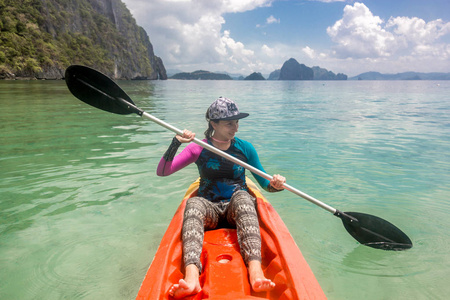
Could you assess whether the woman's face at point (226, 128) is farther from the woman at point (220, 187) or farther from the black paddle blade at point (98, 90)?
the black paddle blade at point (98, 90)

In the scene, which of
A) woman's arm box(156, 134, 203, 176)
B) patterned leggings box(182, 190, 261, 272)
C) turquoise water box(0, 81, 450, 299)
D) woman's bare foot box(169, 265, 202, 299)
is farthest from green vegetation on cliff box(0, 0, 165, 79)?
woman's bare foot box(169, 265, 202, 299)

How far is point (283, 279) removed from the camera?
218 cm

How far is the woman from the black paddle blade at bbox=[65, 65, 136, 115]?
1.07m

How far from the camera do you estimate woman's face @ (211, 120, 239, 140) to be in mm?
2949

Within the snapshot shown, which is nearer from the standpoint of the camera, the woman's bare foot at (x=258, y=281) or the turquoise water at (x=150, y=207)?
the woman's bare foot at (x=258, y=281)

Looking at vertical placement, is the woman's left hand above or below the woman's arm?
below

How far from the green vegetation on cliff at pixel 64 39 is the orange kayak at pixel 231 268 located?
57.8 m

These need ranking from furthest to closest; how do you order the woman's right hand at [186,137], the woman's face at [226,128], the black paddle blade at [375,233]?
the black paddle blade at [375,233] < the woman's face at [226,128] < the woman's right hand at [186,137]

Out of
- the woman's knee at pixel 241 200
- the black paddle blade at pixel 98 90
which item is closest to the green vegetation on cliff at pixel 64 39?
the black paddle blade at pixel 98 90

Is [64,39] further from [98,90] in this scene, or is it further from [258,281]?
[258,281]

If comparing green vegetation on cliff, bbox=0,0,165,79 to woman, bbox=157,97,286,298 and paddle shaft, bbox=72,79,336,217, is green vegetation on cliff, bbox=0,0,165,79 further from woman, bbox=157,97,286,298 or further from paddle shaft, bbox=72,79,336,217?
woman, bbox=157,97,286,298

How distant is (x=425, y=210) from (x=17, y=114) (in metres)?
14.7

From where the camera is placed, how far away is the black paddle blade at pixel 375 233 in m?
3.44

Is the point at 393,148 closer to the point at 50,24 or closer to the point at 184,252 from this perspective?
the point at 184,252
